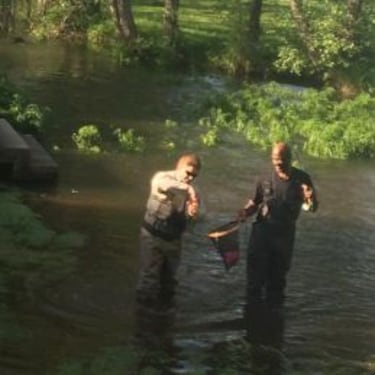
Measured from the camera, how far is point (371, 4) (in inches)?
1314

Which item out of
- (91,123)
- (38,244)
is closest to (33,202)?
(38,244)

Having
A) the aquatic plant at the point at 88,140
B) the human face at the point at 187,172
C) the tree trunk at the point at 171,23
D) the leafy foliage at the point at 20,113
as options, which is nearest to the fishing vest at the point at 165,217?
the human face at the point at 187,172

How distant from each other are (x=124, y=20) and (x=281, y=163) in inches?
1053

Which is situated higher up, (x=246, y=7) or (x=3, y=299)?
(x=246, y=7)

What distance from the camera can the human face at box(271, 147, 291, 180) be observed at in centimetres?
1032

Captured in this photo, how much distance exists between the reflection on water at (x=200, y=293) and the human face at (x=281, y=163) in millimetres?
1547

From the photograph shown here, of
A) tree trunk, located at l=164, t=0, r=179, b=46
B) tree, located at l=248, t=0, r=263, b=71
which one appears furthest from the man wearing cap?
tree trunk, located at l=164, t=0, r=179, b=46

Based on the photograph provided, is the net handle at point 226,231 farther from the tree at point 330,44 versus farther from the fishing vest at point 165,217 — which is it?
the tree at point 330,44

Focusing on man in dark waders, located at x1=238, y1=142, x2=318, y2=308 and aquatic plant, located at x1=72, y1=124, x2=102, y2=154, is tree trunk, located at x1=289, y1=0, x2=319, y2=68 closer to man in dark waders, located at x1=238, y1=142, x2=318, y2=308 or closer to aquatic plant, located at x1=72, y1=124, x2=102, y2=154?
aquatic plant, located at x1=72, y1=124, x2=102, y2=154

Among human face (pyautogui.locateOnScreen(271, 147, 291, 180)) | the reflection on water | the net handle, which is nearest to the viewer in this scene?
the reflection on water

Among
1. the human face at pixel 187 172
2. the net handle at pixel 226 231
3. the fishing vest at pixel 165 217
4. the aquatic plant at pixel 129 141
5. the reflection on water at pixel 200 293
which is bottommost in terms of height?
the reflection on water at pixel 200 293

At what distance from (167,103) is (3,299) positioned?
15561 mm

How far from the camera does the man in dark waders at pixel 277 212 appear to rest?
10469 mm

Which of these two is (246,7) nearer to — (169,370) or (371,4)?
(371,4)
